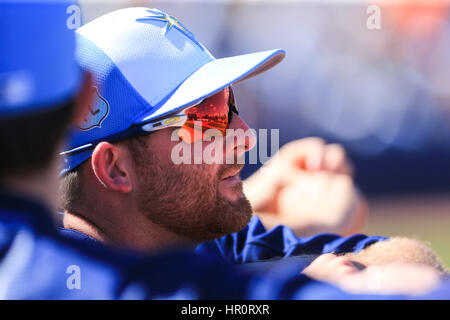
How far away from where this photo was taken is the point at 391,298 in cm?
87

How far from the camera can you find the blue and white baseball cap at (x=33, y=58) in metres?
0.72

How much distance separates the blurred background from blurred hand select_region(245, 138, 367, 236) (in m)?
1.49

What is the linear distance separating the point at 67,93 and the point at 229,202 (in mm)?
723

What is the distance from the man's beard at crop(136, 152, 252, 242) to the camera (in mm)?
1303

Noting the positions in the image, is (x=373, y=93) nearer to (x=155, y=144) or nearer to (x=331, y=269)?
(x=155, y=144)

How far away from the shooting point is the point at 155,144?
1.28 metres

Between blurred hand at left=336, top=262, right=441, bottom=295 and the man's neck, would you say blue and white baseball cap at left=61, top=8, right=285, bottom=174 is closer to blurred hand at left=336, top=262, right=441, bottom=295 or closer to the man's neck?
the man's neck

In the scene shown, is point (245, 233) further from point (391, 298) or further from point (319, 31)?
point (319, 31)

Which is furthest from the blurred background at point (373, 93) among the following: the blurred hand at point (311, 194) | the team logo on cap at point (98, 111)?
the team logo on cap at point (98, 111)

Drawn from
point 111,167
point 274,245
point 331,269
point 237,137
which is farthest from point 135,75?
point 274,245

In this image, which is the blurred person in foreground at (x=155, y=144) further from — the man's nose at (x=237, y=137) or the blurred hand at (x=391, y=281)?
the blurred hand at (x=391, y=281)

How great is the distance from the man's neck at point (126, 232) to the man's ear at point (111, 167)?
0.08 m

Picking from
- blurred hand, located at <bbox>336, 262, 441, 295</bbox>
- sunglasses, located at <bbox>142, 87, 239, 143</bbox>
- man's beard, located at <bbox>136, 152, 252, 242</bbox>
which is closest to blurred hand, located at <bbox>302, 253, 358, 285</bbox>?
blurred hand, located at <bbox>336, 262, 441, 295</bbox>

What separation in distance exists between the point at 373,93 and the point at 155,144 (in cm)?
309
